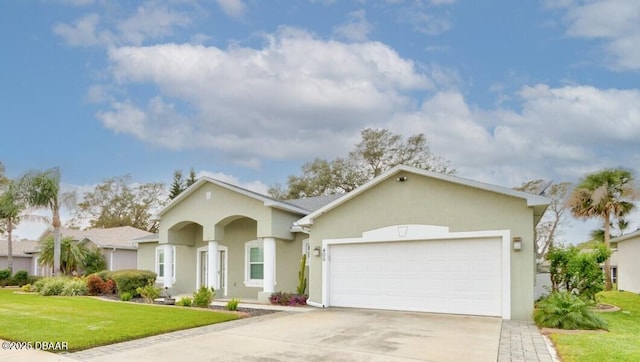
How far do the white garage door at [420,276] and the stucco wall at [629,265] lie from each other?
1692cm

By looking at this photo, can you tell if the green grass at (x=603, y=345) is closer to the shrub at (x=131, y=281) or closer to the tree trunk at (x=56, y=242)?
the shrub at (x=131, y=281)

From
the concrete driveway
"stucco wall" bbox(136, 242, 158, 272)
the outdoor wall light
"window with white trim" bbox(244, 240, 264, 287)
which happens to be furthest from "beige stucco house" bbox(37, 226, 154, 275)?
the outdoor wall light

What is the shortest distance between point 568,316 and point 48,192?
81.9 feet

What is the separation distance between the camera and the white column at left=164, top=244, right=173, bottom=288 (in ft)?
69.9

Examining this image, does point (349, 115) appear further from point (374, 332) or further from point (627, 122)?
point (374, 332)

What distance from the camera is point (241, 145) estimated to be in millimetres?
26672

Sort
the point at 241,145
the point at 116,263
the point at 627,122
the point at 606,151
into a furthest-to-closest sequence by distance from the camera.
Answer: the point at 116,263 → the point at 241,145 → the point at 606,151 → the point at 627,122

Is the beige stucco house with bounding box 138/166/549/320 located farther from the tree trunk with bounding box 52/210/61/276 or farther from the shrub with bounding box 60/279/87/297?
the tree trunk with bounding box 52/210/61/276

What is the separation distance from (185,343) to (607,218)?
2571 cm

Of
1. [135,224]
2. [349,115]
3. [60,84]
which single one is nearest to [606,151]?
[349,115]

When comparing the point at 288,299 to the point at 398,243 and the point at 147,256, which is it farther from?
the point at 147,256

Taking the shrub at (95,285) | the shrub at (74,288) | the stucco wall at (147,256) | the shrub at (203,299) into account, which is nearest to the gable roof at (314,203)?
the shrub at (203,299)

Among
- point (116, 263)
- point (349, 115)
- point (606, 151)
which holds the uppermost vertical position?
point (349, 115)

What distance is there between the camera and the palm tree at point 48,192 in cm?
2619
